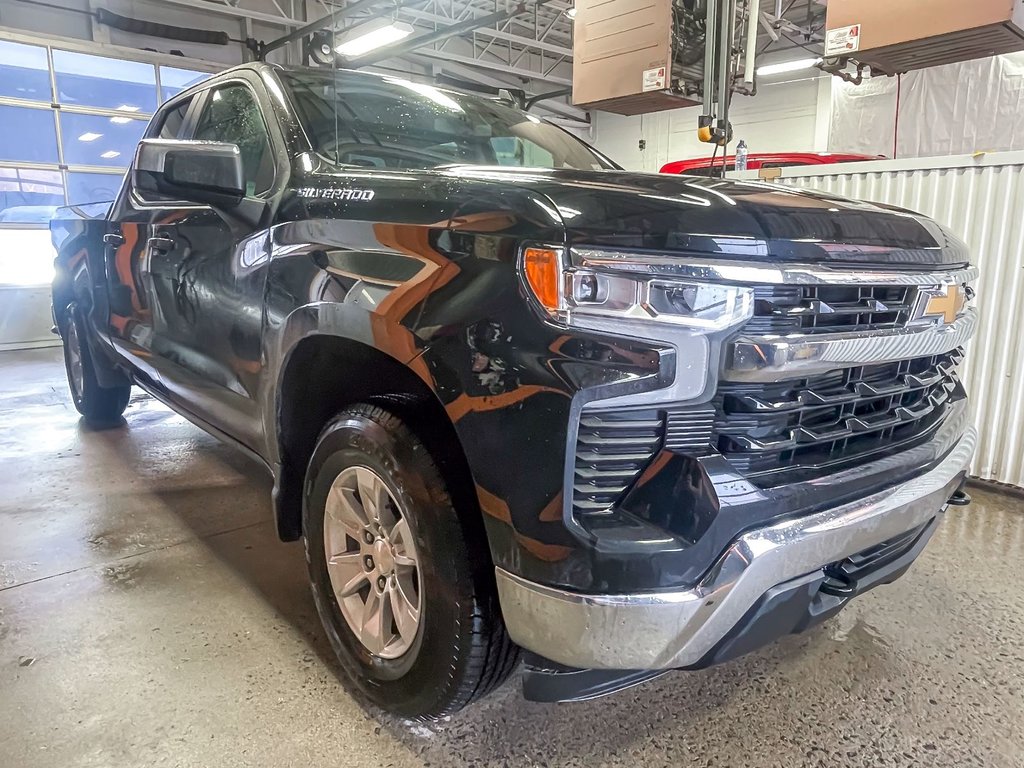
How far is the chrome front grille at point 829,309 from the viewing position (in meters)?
1.28

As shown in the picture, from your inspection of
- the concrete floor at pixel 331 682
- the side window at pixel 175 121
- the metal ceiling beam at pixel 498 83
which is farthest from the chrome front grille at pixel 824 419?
the metal ceiling beam at pixel 498 83

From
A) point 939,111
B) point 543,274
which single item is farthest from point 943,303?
point 939,111

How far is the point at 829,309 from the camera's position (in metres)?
1.35

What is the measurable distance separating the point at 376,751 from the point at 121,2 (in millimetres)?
11656

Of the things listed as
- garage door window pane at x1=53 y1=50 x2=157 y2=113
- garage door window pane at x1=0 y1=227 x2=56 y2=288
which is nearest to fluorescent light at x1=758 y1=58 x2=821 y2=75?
garage door window pane at x1=53 y1=50 x2=157 y2=113

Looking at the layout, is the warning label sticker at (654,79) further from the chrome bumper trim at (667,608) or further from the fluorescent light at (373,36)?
the fluorescent light at (373,36)

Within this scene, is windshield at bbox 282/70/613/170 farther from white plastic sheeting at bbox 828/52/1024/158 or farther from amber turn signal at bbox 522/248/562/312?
white plastic sheeting at bbox 828/52/1024/158

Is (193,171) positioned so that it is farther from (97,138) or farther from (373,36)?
(97,138)

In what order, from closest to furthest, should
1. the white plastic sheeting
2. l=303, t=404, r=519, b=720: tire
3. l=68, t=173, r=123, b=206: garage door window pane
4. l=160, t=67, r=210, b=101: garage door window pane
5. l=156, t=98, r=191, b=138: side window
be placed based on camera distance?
l=303, t=404, r=519, b=720: tire < l=156, t=98, r=191, b=138: side window < the white plastic sheeting < l=68, t=173, r=123, b=206: garage door window pane < l=160, t=67, r=210, b=101: garage door window pane

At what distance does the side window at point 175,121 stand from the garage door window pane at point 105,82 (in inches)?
313

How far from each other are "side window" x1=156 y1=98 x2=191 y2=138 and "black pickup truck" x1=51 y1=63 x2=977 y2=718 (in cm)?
107

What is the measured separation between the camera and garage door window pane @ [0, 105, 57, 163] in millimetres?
9086

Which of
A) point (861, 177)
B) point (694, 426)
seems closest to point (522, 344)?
point (694, 426)

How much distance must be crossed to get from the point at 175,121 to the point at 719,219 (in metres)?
2.69
